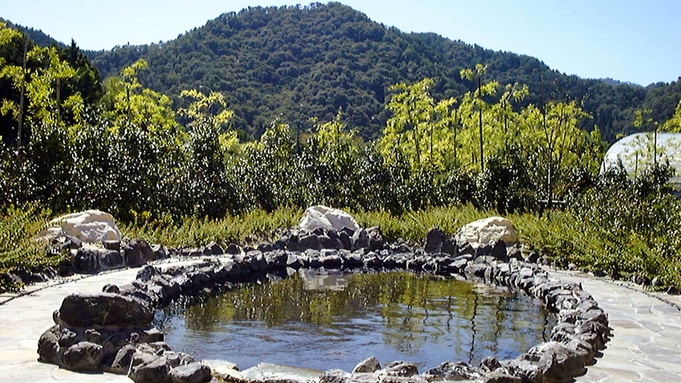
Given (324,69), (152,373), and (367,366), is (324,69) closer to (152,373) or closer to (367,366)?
(367,366)

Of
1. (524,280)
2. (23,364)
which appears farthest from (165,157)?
(23,364)

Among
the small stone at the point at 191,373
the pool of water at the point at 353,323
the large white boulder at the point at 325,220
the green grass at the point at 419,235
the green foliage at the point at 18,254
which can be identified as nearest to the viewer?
the small stone at the point at 191,373

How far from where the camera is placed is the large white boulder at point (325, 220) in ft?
51.0

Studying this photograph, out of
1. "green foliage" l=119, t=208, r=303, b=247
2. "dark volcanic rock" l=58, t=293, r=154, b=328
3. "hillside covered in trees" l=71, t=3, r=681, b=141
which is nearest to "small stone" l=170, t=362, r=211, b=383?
"dark volcanic rock" l=58, t=293, r=154, b=328

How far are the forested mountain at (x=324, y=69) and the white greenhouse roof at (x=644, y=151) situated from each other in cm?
1916

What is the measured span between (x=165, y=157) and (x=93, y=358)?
13021mm

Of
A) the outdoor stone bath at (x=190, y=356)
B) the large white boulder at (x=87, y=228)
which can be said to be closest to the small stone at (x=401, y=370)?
the outdoor stone bath at (x=190, y=356)

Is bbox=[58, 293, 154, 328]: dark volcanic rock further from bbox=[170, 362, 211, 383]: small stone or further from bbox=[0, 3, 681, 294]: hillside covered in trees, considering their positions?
bbox=[0, 3, 681, 294]: hillside covered in trees

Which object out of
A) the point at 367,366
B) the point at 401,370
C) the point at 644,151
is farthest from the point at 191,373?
the point at 644,151

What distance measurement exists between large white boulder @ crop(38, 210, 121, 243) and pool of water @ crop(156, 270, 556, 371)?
3206mm

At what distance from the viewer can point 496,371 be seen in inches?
197

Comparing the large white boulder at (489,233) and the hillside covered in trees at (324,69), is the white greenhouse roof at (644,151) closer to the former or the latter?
the large white boulder at (489,233)

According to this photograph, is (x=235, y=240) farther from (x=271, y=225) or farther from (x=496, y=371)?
(x=496, y=371)

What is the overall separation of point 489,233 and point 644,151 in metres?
16.6
